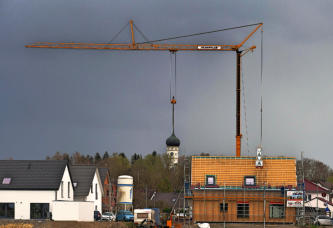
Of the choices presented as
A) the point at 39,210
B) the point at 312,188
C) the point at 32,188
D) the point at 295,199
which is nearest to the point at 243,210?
the point at 295,199

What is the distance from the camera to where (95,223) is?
60.7m

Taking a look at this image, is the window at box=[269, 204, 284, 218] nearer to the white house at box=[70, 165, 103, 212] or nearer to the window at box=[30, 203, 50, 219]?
the window at box=[30, 203, 50, 219]

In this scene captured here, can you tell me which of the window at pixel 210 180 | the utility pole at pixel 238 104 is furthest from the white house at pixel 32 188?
the utility pole at pixel 238 104

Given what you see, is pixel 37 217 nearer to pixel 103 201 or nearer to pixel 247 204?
pixel 247 204

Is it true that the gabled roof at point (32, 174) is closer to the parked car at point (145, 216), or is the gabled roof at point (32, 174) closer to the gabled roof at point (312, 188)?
the parked car at point (145, 216)

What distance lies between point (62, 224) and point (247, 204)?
787 inches

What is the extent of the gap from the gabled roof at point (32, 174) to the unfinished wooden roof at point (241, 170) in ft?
48.1

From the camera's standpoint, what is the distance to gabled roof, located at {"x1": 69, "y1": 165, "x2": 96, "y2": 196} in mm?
84375

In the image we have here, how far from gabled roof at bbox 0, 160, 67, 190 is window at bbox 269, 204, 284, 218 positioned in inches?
883

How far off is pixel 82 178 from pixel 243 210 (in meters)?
26.1

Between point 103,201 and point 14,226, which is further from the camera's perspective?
point 103,201

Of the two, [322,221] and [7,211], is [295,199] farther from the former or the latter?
[7,211]

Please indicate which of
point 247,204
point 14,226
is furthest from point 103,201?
point 14,226

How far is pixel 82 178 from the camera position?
8656 centimetres
